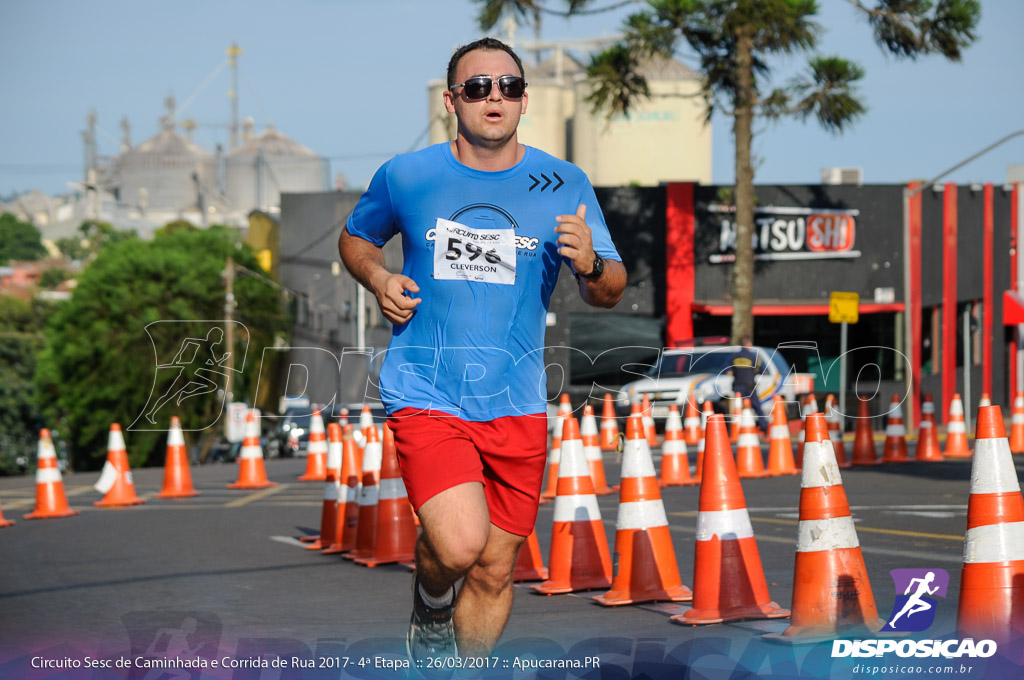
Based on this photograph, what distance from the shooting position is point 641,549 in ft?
23.2

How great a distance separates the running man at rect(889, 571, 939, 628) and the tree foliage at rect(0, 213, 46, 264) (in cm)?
16812

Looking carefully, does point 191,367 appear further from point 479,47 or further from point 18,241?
point 18,241

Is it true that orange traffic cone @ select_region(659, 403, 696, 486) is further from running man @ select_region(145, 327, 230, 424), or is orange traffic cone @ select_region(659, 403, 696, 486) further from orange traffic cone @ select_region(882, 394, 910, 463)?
running man @ select_region(145, 327, 230, 424)

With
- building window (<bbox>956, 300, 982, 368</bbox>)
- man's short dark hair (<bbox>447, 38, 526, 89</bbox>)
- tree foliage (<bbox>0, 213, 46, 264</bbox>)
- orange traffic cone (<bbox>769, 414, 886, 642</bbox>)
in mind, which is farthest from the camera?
tree foliage (<bbox>0, 213, 46, 264</bbox>)

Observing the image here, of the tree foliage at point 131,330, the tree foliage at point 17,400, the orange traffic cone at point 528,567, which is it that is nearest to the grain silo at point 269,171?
the tree foliage at point 17,400

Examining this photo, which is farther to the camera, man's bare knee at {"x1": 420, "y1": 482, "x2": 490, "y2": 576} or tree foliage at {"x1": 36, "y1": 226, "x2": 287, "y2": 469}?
tree foliage at {"x1": 36, "y1": 226, "x2": 287, "y2": 469}

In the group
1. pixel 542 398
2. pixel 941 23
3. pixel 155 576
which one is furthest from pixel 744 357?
pixel 542 398

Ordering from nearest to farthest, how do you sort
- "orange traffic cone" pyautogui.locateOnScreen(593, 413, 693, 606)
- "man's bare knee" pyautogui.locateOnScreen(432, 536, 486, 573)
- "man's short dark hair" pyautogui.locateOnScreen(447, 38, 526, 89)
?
"man's bare knee" pyautogui.locateOnScreen(432, 536, 486, 573)
"man's short dark hair" pyautogui.locateOnScreen(447, 38, 526, 89)
"orange traffic cone" pyautogui.locateOnScreen(593, 413, 693, 606)

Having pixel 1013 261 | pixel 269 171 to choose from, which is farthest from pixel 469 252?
pixel 269 171

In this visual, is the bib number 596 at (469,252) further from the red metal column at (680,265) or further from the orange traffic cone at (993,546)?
the red metal column at (680,265)

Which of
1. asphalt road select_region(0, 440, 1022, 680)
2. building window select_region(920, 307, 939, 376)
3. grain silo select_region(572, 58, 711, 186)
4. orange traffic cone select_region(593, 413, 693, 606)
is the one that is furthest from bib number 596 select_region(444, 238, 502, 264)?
grain silo select_region(572, 58, 711, 186)

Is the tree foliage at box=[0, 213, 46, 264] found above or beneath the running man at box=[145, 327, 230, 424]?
above

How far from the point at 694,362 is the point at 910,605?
20770mm

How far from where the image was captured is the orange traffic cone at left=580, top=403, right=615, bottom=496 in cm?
1274
